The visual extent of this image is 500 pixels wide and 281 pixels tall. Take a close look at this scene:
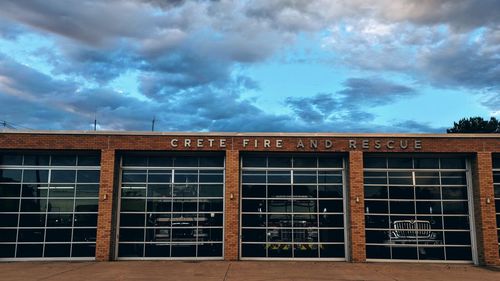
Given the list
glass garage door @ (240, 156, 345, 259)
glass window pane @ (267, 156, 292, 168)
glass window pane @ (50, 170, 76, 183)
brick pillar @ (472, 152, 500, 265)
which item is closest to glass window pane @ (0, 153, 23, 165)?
glass window pane @ (50, 170, 76, 183)

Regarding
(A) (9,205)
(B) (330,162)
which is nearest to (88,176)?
(A) (9,205)

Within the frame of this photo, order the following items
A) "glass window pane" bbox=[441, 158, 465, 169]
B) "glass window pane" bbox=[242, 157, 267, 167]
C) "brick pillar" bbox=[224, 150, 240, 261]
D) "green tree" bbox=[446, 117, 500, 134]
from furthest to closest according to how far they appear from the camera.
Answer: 1. "green tree" bbox=[446, 117, 500, 134]
2. "glass window pane" bbox=[242, 157, 267, 167]
3. "glass window pane" bbox=[441, 158, 465, 169]
4. "brick pillar" bbox=[224, 150, 240, 261]

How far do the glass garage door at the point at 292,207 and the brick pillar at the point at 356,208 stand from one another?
800 millimetres

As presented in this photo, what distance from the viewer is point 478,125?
61.6m

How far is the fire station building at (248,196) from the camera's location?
20.3 m

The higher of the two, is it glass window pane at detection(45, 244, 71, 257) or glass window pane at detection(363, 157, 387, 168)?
glass window pane at detection(363, 157, 387, 168)

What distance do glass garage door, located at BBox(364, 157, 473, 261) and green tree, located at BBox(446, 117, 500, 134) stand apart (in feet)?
145

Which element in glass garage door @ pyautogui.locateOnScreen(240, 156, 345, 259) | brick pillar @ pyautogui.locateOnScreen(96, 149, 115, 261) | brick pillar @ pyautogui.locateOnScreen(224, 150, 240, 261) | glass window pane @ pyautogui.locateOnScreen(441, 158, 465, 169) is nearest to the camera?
brick pillar @ pyautogui.locateOnScreen(96, 149, 115, 261)

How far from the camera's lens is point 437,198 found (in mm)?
20969

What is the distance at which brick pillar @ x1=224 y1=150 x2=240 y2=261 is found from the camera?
65.6 feet

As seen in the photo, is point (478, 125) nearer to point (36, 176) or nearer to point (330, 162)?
point (330, 162)

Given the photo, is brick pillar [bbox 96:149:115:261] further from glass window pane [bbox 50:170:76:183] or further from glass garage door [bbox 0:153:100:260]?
glass window pane [bbox 50:170:76:183]

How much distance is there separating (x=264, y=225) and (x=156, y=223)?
4.65 metres

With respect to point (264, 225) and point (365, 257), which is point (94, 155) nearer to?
point (264, 225)
